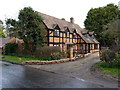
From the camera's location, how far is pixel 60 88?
24.3 feet

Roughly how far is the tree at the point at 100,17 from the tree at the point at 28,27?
1911 cm

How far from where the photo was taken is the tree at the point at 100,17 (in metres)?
32.4

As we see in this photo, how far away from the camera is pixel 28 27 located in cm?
2034

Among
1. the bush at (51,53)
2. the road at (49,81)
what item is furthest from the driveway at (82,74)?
the bush at (51,53)

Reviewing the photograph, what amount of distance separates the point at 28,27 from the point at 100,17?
2324cm

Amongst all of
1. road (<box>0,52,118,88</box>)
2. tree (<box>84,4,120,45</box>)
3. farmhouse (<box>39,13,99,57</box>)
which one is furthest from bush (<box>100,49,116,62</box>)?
tree (<box>84,4,120,45</box>)

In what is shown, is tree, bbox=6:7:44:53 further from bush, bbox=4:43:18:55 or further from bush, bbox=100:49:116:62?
bush, bbox=100:49:116:62

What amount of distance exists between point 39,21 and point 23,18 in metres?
2.94

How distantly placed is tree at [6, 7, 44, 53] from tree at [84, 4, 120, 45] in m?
19.1

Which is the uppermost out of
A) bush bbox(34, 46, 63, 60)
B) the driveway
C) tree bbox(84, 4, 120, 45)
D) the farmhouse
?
tree bbox(84, 4, 120, 45)

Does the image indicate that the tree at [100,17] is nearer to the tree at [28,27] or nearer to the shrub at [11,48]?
the tree at [28,27]

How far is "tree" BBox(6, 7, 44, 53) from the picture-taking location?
19.9 metres

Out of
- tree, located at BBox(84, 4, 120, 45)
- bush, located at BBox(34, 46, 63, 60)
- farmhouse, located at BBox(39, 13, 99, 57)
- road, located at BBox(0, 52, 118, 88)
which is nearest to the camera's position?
road, located at BBox(0, 52, 118, 88)

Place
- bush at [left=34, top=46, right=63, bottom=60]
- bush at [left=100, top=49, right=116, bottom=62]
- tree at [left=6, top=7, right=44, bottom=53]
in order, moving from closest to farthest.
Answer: bush at [left=100, top=49, right=116, bottom=62]
bush at [left=34, top=46, right=63, bottom=60]
tree at [left=6, top=7, right=44, bottom=53]
